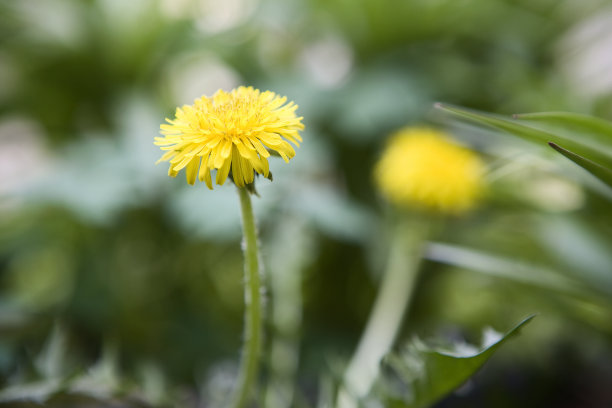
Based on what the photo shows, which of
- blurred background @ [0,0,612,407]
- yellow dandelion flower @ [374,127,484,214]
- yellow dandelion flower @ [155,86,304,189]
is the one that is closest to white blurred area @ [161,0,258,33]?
blurred background @ [0,0,612,407]

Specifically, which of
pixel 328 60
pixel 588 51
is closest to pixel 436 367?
pixel 328 60

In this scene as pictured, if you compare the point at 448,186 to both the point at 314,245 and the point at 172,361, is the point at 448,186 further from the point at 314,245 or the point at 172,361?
the point at 172,361

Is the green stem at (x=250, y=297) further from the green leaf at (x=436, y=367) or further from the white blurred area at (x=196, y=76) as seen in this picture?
the white blurred area at (x=196, y=76)

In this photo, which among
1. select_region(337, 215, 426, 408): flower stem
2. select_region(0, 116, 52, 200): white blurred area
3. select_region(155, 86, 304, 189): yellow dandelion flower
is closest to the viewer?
select_region(155, 86, 304, 189): yellow dandelion flower

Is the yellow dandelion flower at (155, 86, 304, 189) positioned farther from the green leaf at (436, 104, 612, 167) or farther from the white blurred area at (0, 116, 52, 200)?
the white blurred area at (0, 116, 52, 200)

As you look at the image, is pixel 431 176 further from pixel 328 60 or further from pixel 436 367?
pixel 328 60
